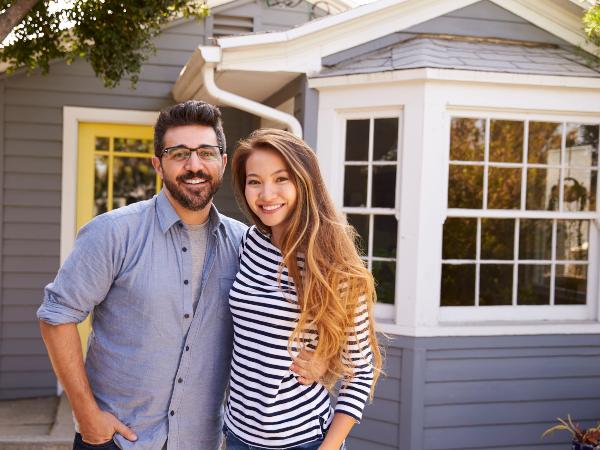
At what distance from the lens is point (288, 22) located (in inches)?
237

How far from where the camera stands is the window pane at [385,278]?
4.46 metres

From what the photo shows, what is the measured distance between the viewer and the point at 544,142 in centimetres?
450

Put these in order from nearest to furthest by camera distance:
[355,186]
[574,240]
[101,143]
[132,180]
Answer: [355,186] → [574,240] → [101,143] → [132,180]

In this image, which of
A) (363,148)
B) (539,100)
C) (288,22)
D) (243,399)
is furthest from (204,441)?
(288,22)

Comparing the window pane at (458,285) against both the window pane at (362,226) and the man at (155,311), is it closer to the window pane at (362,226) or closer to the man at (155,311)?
the window pane at (362,226)

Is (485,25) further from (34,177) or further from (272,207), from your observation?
(34,177)

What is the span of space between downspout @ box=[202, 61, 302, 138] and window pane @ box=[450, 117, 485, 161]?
3.33 feet

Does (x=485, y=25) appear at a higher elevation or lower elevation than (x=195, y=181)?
higher

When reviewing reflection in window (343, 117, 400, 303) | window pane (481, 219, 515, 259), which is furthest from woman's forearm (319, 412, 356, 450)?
window pane (481, 219, 515, 259)

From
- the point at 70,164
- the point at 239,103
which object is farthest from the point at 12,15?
the point at 70,164

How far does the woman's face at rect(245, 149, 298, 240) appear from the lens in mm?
2064

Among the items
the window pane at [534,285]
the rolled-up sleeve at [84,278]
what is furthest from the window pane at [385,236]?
the rolled-up sleeve at [84,278]

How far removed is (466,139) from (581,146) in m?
0.85

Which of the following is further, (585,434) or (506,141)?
(506,141)
